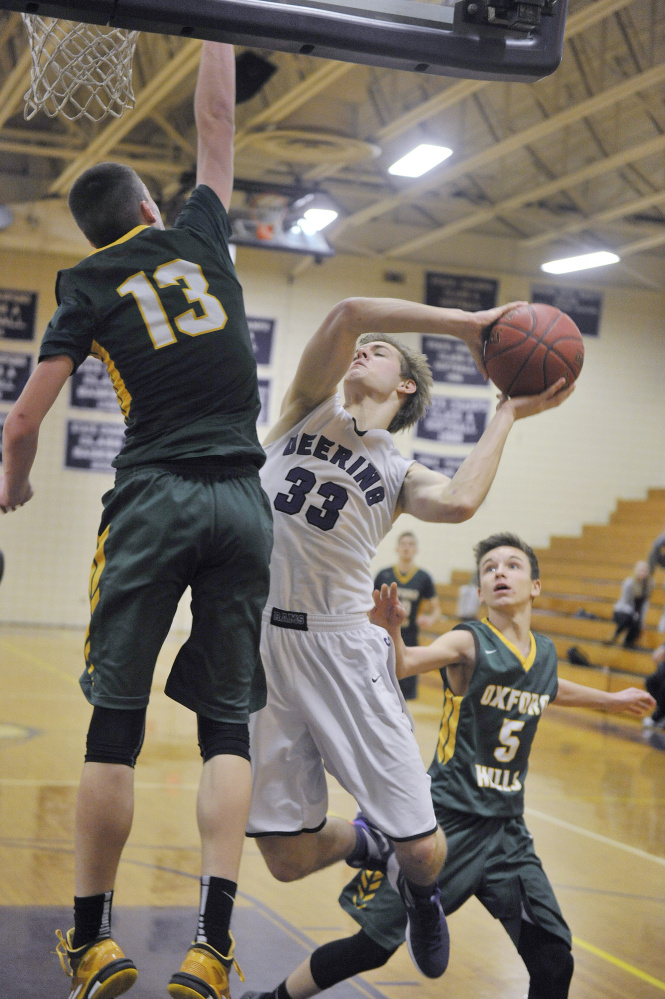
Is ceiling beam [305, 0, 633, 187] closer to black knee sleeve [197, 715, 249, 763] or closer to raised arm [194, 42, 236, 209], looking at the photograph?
raised arm [194, 42, 236, 209]

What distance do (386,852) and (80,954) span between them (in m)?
1.27

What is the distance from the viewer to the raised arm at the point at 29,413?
248 centimetres

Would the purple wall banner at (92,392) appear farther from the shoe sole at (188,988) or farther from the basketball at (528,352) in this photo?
the shoe sole at (188,988)

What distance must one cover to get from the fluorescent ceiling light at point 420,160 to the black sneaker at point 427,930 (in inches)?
373

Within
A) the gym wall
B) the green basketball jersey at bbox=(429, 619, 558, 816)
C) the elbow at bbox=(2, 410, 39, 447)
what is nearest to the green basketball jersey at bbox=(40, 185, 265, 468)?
the elbow at bbox=(2, 410, 39, 447)

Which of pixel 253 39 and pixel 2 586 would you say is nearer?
pixel 253 39

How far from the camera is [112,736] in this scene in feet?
8.04

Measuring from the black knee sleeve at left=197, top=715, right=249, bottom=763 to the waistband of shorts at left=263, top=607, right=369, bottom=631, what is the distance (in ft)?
2.36

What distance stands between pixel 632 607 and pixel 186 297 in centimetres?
1061

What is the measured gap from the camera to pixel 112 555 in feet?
8.27

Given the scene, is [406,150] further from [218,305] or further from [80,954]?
[80,954]

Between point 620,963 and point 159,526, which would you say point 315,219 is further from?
point 159,526

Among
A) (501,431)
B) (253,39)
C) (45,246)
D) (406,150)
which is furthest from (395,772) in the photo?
(45,246)

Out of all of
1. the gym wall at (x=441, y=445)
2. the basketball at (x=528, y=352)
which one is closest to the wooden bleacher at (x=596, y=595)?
the gym wall at (x=441, y=445)
